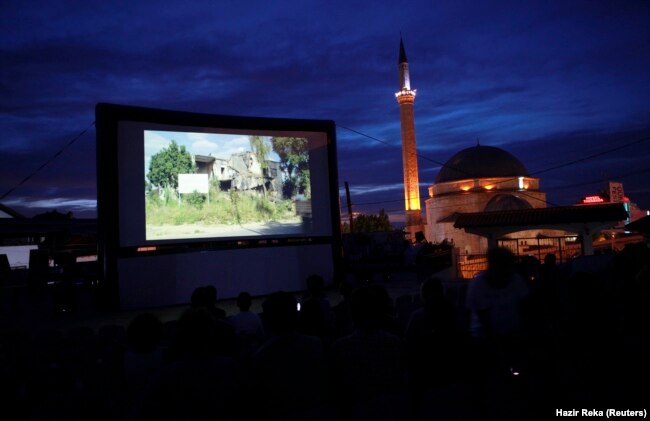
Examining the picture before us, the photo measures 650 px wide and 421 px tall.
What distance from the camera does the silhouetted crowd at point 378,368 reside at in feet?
8.04

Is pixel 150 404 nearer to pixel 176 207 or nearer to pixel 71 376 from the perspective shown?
pixel 71 376

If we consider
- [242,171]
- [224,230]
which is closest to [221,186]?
[242,171]

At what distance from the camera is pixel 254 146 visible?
13.8 meters

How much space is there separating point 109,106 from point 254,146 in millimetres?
3895

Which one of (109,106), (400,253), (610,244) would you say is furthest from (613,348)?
(610,244)

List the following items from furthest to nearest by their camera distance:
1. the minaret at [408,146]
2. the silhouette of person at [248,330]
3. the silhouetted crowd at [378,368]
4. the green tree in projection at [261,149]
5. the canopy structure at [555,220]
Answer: the minaret at [408,146]
the canopy structure at [555,220]
the green tree in projection at [261,149]
the silhouette of person at [248,330]
the silhouetted crowd at [378,368]

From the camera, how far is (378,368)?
2.86m

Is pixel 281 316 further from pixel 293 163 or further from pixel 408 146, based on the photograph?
pixel 408 146

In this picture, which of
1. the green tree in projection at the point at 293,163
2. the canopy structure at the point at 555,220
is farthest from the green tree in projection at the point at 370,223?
the green tree in projection at the point at 293,163

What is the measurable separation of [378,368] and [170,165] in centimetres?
1072

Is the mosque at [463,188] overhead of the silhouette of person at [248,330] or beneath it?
overhead

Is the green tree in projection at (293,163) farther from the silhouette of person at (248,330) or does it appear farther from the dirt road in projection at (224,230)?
the silhouette of person at (248,330)

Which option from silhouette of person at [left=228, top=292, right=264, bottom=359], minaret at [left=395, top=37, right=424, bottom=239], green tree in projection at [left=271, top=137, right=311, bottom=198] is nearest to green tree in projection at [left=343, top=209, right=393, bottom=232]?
minaret at [left=395, top=37, right=424, bottom=239]

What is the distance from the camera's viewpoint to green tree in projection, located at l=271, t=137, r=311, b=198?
46.6 feet
